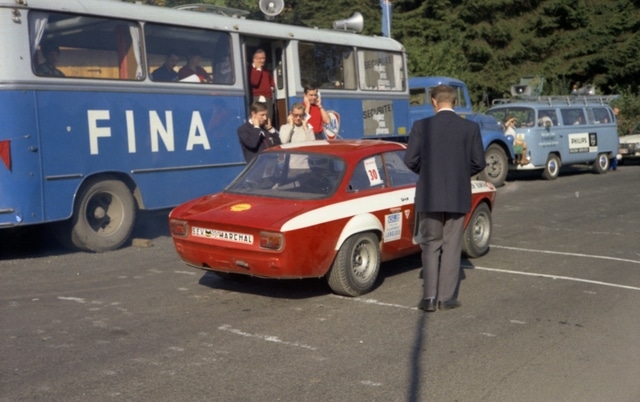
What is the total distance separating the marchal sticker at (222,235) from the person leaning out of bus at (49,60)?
3700mm

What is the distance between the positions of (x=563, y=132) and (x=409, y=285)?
14817 millimetres

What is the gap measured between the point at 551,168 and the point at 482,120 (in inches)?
120

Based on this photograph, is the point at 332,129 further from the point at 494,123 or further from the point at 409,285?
the point at 494,123

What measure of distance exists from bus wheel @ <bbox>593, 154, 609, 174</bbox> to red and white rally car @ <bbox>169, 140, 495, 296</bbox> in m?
16.3

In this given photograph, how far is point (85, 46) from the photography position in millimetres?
11062

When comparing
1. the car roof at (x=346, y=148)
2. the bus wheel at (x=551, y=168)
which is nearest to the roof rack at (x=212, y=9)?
the car roof at (x=346, y=148)

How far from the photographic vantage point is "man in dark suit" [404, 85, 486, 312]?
290 inches

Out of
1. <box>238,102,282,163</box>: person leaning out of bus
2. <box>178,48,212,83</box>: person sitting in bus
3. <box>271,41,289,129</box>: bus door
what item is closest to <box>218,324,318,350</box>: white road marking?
<box>238,102,282,163</box>: person leaning out of bus

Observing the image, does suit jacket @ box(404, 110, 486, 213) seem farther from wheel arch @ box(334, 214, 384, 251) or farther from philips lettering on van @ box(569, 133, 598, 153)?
philips lettering on van @ box(569, 133, 598, 153)

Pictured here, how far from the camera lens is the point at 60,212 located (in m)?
10.6

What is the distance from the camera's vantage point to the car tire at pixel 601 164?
2414 cm

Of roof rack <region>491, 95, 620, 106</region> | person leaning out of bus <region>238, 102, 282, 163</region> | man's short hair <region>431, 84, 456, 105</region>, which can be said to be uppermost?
roof rack <region>491, 95, 620, 106</region>

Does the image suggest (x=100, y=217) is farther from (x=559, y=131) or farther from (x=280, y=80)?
(x=559, y=131)

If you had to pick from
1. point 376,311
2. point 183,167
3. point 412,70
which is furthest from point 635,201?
point 412,70
